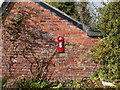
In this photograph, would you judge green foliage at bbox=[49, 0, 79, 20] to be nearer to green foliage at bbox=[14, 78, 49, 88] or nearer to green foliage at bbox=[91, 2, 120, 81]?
green foliage at bbox=[91, 2, 120, 81]

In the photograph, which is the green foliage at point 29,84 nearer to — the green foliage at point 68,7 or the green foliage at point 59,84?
the green foliage at point 59,84

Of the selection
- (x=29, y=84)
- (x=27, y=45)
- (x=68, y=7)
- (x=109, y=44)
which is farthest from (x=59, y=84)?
(x=68, y=7)

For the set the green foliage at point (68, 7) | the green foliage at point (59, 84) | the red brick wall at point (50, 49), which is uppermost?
the green foliage at point (68, 7)

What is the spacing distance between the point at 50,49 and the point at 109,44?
212cm

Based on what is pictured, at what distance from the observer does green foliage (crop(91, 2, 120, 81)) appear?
448cm

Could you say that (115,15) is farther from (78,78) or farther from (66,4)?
(66,4)

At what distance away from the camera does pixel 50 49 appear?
5.18 meters

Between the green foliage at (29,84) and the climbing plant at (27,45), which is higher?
the climbing plant at (27,45)

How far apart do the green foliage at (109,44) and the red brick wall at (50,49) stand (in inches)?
14.8

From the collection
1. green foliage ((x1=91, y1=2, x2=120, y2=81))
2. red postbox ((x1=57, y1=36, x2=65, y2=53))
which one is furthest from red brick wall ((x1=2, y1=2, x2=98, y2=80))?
green foliage ((x1=91, y1=2, x2=120, y2=81))

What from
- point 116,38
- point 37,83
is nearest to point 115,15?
point 116,38

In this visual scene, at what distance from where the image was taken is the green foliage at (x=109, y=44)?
448 cm

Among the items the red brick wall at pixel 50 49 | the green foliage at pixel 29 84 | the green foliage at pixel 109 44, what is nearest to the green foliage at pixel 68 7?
the red brick wall at pixel 50 49

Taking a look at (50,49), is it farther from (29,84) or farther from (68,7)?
(68,7)
